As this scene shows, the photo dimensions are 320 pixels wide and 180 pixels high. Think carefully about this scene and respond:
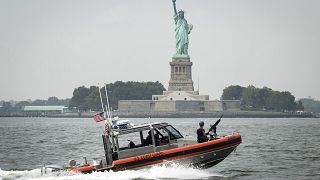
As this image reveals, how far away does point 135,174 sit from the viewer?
32.6 metres

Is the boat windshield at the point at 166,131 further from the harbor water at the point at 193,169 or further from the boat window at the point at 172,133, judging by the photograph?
the harbor water at the point at 193,169

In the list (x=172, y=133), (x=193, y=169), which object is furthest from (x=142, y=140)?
(x=193, y=169)

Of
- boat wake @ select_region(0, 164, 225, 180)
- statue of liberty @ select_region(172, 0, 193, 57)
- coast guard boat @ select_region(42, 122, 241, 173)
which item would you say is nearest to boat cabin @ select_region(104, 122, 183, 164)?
coast guard boat @ select_region(42, 122, 241, 173)

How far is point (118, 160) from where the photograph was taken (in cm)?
3284

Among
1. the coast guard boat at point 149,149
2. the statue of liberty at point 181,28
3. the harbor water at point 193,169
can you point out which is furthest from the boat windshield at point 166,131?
the statue of liberty at point 181,28

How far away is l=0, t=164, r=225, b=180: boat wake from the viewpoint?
106ft

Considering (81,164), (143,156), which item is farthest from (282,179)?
(81,164)

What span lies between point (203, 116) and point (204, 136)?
165345 mm

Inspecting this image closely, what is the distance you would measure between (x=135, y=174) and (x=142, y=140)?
1.60 meters

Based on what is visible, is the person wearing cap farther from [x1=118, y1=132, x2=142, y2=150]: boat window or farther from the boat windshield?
[x1=118, y1=132, x2=142, y2=150]: boat window

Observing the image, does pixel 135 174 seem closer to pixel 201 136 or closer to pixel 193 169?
pixel 193 169

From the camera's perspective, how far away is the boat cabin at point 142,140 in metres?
32.8

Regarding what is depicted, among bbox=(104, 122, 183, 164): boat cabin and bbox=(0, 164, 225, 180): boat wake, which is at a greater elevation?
bbox=(104, 122, 183, 164): boat cabin

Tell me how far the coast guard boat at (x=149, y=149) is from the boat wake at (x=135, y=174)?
234 millimetres
